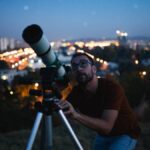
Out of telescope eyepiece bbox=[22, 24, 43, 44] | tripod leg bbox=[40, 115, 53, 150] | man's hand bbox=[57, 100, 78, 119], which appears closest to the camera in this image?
man's hand bbox=[57, 100, 78, 119]

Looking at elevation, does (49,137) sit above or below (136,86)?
above

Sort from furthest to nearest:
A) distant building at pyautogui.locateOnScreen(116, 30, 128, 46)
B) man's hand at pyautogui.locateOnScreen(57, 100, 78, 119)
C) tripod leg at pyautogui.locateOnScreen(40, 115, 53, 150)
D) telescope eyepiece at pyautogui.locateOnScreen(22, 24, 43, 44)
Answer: distant building at pyautogui.locateOnScreen(116, 30, 128, 46)
tripod leg at pyautogui.locateOnScreen(40, 115, 53, 150)
telescope eyepiece at pyautogui.locateOnScreen(22, 24, 43, 44)
man's hand at pyautogui.locateOnScreen(57, 100, 78, 119)

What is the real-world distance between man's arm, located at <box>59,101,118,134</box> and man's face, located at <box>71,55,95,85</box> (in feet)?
0.88

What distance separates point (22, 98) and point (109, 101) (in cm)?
2642

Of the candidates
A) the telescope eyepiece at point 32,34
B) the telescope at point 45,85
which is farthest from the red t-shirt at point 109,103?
the telescope eyepiece at point 32,34

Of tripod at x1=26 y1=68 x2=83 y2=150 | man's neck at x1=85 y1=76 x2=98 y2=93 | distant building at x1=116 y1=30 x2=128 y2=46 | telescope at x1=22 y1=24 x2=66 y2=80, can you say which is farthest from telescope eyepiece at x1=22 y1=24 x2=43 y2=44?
distant building at x1=116 y1=30 x2=128 y2=46

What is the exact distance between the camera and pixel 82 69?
2.51m

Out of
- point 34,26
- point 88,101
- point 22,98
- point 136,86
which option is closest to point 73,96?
point 88,101

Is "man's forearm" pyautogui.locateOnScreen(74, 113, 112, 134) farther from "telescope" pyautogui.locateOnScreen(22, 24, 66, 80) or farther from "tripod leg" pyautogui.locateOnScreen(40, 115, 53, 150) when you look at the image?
"telescope" pyautogui.locateOnScreen(22, 24, 66, 80)

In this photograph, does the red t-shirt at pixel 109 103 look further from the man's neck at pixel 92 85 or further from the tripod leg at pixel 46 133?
the tripod leg at pixel 46 133

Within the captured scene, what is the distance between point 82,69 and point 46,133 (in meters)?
0.54

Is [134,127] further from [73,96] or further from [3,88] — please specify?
[3,88]

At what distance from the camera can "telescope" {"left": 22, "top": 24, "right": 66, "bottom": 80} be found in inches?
95.7

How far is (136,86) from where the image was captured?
24.7 m
